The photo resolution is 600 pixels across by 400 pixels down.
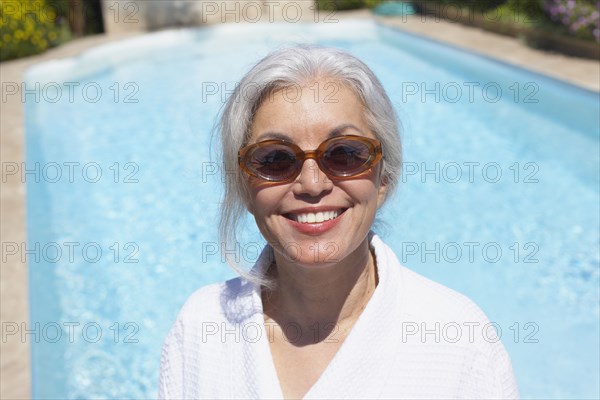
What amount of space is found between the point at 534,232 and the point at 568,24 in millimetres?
4936

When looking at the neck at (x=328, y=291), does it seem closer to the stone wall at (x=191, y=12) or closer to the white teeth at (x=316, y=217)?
the white teeth at (x=316, y=217)

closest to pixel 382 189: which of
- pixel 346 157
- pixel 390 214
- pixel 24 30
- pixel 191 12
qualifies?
pixel 346 157

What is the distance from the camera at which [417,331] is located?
5.74 feet

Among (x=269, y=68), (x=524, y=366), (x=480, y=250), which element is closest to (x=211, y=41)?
(x=480, y=250)

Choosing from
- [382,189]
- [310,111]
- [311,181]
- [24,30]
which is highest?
[310,111]

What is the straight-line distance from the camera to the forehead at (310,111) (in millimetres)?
1697

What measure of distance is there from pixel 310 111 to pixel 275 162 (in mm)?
155

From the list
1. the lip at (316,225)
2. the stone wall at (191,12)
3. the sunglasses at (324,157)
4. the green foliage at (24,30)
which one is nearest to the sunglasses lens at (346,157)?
the sunglasses at (324,157)

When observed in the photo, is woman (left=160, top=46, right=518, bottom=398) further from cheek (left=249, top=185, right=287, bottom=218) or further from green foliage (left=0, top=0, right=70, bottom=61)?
green foliage (left=0, top=0, right=70, bottom=61)

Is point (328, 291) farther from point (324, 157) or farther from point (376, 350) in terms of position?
point (324, 157)

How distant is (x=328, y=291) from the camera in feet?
6.10

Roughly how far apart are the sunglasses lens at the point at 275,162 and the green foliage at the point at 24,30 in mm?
11971

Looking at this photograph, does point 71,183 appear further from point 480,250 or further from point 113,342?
point 480,250

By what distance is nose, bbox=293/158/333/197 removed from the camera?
1689 mm
